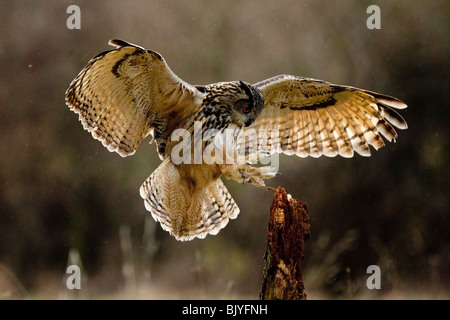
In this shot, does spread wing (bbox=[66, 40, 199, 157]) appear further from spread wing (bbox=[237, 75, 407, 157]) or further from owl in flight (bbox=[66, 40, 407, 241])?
spread wing (bbox=[237, 75, 407, 157])

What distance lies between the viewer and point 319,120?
445cm

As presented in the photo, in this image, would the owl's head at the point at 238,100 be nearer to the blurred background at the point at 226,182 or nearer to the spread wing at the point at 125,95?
the spread wing at the point at 125,95

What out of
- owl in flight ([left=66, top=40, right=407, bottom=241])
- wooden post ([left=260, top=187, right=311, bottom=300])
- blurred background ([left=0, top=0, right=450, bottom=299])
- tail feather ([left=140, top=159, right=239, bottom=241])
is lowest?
wooden post ([left=260, top=187, right=311, bottom=300])

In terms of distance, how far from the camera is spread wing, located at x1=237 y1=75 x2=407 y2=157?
420 centimetres

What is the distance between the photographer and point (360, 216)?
25.1 feet

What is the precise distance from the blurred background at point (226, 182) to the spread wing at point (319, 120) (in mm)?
2972

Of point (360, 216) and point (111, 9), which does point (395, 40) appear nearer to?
point (360, 216)

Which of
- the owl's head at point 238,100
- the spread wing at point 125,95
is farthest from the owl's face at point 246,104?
the spread wing at point 125,95

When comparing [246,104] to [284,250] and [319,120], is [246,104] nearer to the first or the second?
[319,120]

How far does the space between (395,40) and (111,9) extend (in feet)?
13.3

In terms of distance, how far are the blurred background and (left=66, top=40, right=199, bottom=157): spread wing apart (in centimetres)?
374

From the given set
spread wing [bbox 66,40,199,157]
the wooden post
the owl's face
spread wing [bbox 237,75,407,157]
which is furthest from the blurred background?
the wooden post

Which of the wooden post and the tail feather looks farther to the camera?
the tail feather

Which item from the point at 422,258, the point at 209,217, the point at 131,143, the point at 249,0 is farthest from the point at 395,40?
the point at 131,143
